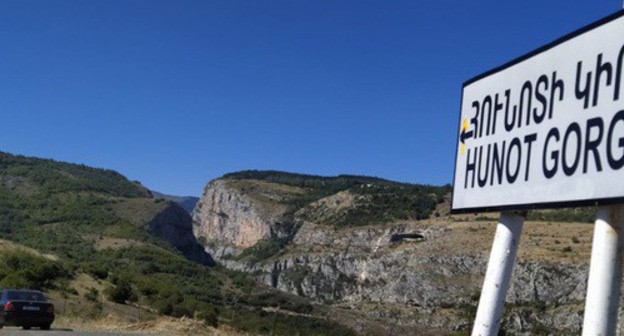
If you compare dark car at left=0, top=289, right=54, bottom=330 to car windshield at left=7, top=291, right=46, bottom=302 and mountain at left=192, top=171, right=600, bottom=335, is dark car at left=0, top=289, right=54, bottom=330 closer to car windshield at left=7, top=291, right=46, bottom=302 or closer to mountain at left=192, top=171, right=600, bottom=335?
car windshield at left=7, top=291, right=46, bottom=302

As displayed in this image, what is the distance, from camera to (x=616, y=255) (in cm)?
429

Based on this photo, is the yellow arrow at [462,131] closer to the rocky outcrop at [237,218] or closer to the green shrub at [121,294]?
the green shrub at [121,294]

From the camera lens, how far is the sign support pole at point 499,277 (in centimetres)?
530

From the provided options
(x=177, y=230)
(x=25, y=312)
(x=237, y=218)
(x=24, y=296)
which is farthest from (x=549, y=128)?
(x=237, y=218)

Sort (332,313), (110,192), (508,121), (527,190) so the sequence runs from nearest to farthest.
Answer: (527,190) → (508,121) → (332,313) → (110,192)

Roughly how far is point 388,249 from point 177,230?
35.5 meters

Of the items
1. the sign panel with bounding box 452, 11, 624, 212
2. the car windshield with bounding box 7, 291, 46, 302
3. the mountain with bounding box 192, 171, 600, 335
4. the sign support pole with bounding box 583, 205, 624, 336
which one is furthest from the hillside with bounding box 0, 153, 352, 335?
the sign support pole with bounding box 583, 205, 624, 336

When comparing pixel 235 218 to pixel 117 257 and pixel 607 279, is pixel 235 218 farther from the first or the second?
pixel 607 279

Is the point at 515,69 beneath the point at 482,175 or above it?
above

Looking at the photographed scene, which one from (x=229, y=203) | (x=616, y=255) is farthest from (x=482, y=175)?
(x=229, y=203)

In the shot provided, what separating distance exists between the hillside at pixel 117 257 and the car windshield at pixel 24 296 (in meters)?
5.90

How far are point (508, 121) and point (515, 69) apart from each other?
389mm

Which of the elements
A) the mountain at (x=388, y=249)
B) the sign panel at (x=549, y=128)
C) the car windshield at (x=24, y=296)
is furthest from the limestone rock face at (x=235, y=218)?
the sign panel at (x=549, y=128)

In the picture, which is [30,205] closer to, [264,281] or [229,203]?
[264,281]
